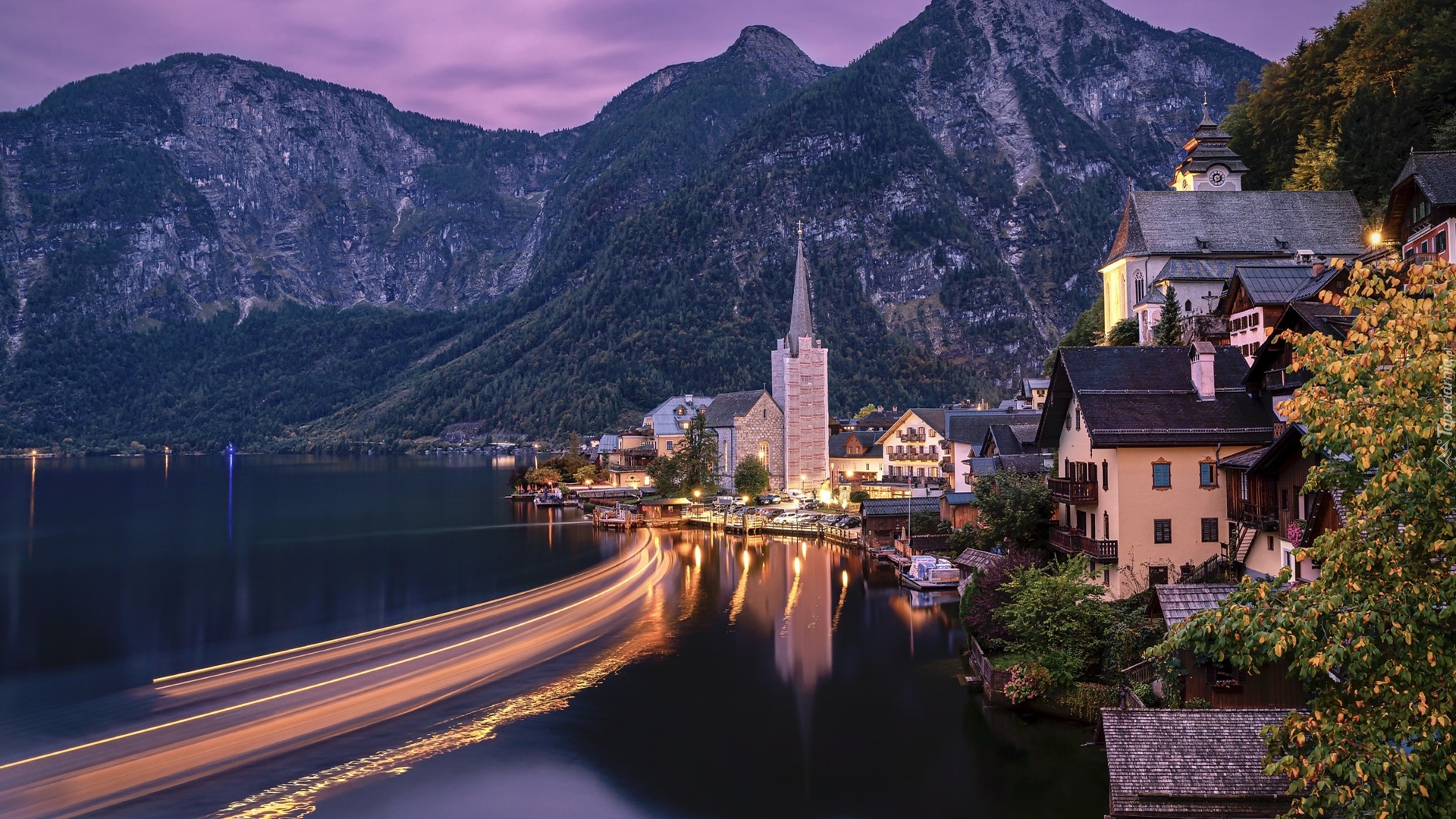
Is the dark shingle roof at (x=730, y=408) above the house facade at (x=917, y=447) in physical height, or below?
above

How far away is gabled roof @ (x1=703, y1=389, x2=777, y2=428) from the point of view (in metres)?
123

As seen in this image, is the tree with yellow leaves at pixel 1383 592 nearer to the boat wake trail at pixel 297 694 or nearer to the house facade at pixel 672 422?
the boat wake trail at pixel 297 694

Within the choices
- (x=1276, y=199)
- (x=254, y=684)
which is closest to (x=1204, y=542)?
(x=254, y=684)

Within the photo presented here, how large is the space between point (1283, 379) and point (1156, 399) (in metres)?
4.79

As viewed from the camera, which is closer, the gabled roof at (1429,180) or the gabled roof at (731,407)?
the gabled roof at (1429,180)

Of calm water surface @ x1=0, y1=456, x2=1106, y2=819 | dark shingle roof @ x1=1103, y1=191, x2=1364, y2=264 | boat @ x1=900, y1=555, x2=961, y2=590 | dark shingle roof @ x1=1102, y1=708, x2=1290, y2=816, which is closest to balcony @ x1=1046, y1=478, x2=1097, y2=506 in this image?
calm water surface @ x1=0, y1=456, x2=1106, y2=819

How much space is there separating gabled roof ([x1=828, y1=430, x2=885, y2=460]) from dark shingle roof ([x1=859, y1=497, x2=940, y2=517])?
29.1 m

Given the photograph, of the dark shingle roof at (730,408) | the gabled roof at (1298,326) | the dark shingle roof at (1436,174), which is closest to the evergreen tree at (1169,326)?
the dark shingle roof at (1436,174)

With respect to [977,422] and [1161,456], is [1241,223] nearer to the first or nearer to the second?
[977,422]

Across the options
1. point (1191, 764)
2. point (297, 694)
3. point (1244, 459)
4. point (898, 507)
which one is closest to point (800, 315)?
point (898, 507)

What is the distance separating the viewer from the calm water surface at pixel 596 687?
102 ft

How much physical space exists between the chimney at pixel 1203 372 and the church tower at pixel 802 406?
7975cm

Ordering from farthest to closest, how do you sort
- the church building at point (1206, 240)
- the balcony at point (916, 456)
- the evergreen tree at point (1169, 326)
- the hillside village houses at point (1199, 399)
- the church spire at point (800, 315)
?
the church spire at point (800, 315)
the balcony at point (916, 456)
the church building at point (1206, 240)
the evergreen tree at point (1169, 326)
the hillside village houses at point (1199, 399)

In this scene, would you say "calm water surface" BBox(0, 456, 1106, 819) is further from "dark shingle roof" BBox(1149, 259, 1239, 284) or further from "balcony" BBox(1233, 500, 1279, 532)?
"dark shingle roof" BBox(1149, 259, 1239, 284)
